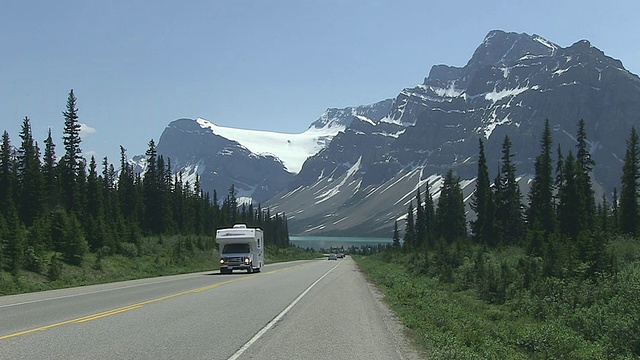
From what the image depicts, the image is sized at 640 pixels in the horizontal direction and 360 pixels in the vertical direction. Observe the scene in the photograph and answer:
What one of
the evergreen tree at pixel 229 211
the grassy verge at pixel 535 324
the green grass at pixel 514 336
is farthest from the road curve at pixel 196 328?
the evergreen tree at pixel 229 211

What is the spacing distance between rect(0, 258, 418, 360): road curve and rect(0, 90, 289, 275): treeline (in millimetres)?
15826

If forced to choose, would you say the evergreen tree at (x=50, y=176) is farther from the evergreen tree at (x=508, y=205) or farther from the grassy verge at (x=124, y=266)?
Answer: the evergreen tree at (x=508, y=205)

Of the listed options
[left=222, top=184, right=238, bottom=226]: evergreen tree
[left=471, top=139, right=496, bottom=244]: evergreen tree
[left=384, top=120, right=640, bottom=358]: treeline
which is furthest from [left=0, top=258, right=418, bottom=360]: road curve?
[left=222, top=184, right=238, bottom=226]: evergreen tree

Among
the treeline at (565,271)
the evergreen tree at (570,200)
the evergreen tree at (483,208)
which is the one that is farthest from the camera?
the evergreen tree at (483,208)

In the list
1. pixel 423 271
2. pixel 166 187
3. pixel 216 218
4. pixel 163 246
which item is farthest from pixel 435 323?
pixel 216 218

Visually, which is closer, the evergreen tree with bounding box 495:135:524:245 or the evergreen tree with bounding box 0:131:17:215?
the evergreen tree with bounding box 0:131:17:215

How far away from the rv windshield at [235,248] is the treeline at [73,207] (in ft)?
31.1

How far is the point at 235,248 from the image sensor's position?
4303 cm

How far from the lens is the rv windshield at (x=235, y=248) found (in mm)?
42775

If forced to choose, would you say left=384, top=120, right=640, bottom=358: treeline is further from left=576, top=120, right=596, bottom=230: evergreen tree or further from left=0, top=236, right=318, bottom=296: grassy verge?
left=0, top=236, right=318, bottom=296: grassy verge

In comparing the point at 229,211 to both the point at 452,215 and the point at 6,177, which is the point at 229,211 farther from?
the point at 6,177

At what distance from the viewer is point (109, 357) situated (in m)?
10.4

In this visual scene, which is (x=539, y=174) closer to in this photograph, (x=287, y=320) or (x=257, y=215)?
(x=287, y=320)

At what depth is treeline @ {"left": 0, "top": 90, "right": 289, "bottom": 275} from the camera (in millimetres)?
39250
